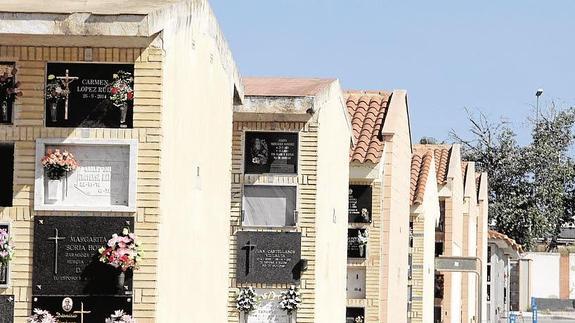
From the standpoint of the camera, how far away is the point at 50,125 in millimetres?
19906

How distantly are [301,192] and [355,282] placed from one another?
24.0 ft

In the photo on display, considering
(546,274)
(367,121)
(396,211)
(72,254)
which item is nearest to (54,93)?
(72,254)

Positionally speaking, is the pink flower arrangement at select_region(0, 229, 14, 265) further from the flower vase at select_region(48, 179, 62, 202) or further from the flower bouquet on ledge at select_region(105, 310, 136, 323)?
the flower bouquet on ledge at select_region(105, 310, 136, 323)

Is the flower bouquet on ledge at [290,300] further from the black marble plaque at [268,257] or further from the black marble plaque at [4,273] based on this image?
the black marble plaque at [4,273]

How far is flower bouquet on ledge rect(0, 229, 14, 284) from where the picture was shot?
19.7 meters

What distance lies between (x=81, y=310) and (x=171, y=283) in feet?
5.16

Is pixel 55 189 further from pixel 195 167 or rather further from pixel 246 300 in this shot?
pixel 246 300

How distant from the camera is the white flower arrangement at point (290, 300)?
97.3 ft

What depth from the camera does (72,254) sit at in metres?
19.9

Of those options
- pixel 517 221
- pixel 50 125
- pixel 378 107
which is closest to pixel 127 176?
pixel 50 125

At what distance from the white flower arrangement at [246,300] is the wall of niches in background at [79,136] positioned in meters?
9.57

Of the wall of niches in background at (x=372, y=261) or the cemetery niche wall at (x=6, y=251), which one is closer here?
the cemetery niche wall at (x=6, y=251)

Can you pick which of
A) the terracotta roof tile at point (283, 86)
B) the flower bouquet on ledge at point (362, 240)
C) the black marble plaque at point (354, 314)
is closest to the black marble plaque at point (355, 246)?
the flower bouquet on ledge at point (362, 240)

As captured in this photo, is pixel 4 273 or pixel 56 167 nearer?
pixel 56 167
